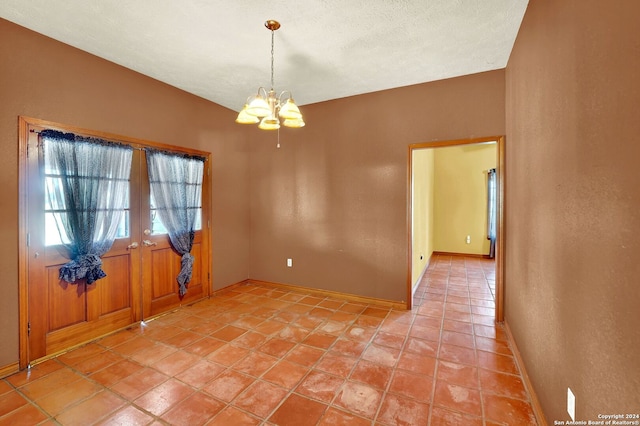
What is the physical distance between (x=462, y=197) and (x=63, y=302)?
7.82 m

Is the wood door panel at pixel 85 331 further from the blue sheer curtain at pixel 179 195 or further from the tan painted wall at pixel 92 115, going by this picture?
the blue sheer curtain at pixel 179 195

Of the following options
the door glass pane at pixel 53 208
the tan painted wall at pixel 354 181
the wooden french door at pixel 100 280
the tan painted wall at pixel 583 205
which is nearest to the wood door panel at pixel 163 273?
the wooden french door at pixel 100 280

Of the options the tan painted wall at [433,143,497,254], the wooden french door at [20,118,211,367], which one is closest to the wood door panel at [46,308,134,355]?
the wooden french door at [20,118,211,367]

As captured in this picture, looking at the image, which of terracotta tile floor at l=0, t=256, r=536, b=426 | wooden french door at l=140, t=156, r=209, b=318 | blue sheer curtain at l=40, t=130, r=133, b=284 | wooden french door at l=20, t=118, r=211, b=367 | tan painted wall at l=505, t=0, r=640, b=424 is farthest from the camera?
wooden french door at l=140, t=156, r=209, b=318

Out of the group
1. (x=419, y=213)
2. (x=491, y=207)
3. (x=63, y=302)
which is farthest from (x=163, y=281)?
(x=491, y=207)

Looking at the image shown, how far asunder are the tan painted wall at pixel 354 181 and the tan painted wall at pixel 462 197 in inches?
160

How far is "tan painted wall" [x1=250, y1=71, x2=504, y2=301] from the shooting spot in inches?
137

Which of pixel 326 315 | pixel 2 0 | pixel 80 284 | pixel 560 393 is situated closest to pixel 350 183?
pixel 326 315

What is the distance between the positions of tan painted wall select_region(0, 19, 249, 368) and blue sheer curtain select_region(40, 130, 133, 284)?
0.74 feet

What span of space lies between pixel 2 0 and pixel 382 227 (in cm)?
415

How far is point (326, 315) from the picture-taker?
3.58m

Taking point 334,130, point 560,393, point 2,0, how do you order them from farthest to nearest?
point 334,130 → point 2,0 → point 560,393

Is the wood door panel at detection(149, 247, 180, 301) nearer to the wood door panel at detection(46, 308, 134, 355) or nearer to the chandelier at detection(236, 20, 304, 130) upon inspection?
the wood door panel at detection(46, 308, 134, 355)

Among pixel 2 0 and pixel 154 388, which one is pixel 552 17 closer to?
pixel 154 388
